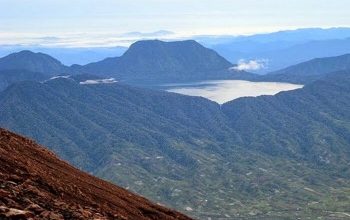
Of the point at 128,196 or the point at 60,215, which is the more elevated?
the point at 60,215

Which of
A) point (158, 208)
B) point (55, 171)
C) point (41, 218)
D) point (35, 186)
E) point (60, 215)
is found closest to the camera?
point (41, 218)

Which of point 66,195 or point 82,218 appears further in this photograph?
point 66,195

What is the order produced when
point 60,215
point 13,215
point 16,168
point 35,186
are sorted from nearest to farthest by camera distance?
1. point 13,215
2. point 60,215
3. point 35,186
4. point 16,168

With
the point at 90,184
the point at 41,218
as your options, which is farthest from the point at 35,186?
the point at 90,184

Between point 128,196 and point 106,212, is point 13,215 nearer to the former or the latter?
point 106,212

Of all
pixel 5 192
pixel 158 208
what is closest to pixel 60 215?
pixel 5 192

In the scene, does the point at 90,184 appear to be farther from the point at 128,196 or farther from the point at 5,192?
the point at 5,192
